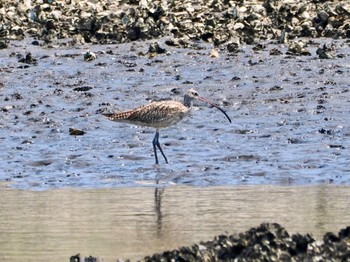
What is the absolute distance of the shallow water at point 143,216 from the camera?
34.7 feet

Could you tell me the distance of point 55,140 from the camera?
17.4m

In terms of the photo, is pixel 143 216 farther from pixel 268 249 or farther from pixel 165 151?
pixel 165 151

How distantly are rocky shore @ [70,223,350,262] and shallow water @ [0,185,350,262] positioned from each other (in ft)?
3.40

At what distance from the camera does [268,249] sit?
878cm

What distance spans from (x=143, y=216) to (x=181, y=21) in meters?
11.3

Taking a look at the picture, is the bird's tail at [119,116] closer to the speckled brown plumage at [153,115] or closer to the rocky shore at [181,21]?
the speckled brown plumage at [153,115]

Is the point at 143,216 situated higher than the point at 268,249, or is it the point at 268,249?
the point at 143,216

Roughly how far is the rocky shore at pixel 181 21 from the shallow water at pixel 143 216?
810 centimetres

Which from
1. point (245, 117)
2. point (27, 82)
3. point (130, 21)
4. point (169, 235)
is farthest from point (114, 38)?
point (169, 235)

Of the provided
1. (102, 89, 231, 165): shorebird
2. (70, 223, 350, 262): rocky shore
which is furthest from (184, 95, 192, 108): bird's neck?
(70, 223, 350, 262): rocky shore

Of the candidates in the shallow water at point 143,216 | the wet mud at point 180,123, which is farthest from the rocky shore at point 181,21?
the shallow water at point 143,216

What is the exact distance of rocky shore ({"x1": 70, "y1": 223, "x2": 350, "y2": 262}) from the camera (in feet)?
28.5

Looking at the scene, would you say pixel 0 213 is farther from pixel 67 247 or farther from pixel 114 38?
pixel 114 38

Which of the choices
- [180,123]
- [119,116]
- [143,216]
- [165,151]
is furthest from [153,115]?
[143,216]
